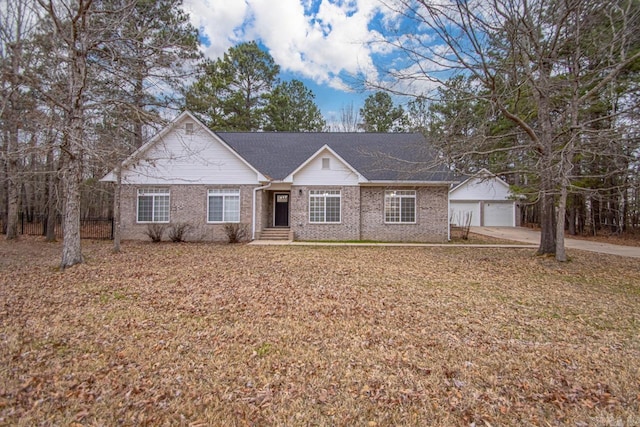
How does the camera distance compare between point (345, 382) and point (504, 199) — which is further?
point (504, 199)

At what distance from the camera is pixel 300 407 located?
8.73 feet

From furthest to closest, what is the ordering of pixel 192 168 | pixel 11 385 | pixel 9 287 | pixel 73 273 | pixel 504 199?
1. pixel 504 199
2. pixel 192 168
3. pixel 73 273
4. pixel 9 287
5. pixel 11 385

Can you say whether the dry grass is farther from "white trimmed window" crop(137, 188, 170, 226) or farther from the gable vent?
the gable vent

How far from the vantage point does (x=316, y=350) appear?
372 cm

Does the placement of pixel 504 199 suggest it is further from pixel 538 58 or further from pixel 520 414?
pixel 520 414

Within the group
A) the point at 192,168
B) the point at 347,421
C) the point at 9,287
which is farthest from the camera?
the point at 192,168

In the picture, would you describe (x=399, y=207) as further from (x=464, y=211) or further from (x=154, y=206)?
(x=464, y=211)

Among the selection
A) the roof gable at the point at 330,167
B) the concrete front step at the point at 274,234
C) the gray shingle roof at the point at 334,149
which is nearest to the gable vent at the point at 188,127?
the gray shingle roof at the point at 334,149

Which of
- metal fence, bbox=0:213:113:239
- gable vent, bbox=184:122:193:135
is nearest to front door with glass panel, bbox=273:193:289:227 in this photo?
gable vent, bbox=184:122:193:135

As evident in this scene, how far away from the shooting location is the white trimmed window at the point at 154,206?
1552cm

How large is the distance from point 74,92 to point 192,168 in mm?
7144

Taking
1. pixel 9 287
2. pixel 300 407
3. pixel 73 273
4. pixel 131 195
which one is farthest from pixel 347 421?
pixel 131 195

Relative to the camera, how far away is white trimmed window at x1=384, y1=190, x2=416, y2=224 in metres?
15.9

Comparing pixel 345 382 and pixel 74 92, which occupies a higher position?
pixel 74 92
